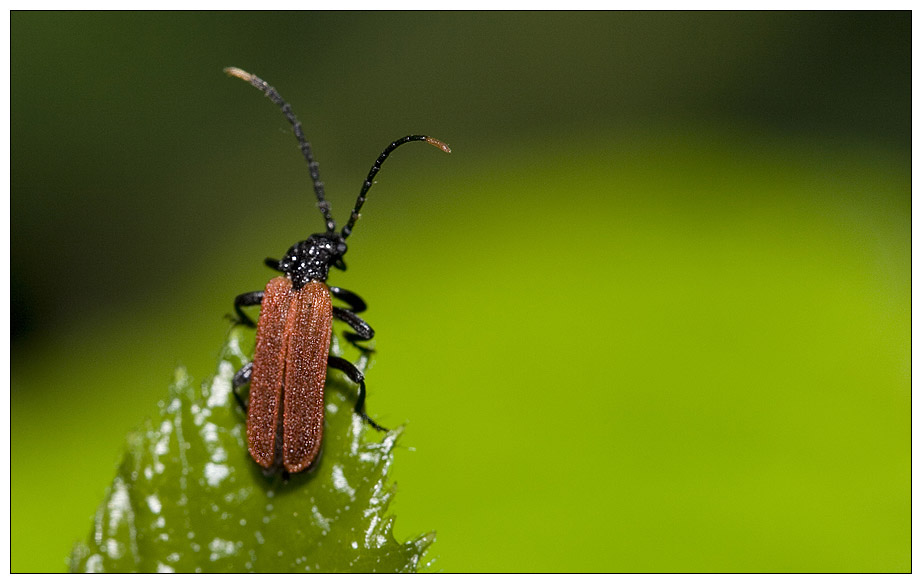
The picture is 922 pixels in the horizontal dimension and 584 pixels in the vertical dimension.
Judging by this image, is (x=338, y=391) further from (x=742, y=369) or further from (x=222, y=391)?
(x=742, y=369)

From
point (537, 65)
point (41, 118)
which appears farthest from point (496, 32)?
point (41, 118)

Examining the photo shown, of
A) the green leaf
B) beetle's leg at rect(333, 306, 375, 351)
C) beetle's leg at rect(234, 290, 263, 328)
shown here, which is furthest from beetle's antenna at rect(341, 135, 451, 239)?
the green leaf

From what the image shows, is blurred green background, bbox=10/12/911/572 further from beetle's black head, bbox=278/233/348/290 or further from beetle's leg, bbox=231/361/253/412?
beetle's black head, bbox=278/233/348/290

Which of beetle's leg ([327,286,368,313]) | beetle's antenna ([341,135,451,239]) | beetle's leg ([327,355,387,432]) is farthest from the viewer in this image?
beetle's leg ([327,286,368,313])

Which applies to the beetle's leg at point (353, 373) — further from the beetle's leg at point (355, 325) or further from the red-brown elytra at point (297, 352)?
the beetle's leg at point (355, 325)

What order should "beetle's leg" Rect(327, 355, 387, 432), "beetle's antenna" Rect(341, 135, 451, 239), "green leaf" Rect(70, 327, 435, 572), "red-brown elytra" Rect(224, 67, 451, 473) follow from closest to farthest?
"green leaf" Rect(70, 327, 435, 572) → "red-brown elytra" Rect(224, 67, 451, 473) → "beetle's leg" Rect(327, 355, 387, 432) → "beetle's antenna" Rect(341, 135, 451, 239)

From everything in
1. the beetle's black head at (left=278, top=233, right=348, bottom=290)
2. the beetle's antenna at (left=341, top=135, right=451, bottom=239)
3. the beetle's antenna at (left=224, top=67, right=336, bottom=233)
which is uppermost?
the beetle's antenna at (left=224, top=67, right=336, bottom=233)

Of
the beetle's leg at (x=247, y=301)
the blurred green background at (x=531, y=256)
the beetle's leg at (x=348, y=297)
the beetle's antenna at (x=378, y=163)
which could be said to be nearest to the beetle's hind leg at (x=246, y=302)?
the beetle's leg at (x=247, y=301)
